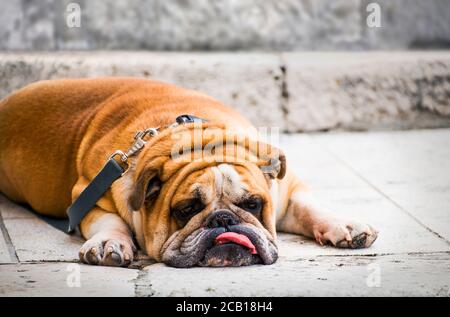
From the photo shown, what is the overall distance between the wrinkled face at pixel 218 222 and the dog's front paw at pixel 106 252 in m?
0.16

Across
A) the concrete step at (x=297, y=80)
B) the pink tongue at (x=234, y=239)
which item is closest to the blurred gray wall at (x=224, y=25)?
A: the concrete step at (x=297, y=80)

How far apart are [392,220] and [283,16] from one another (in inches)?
99.5

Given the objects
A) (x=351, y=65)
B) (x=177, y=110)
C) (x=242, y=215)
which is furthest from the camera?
(x=351, y=65)

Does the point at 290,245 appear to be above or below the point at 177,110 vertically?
below

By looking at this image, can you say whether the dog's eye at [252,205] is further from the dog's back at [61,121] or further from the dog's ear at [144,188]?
the dog's back at [61,121]

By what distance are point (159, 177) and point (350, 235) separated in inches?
33.4

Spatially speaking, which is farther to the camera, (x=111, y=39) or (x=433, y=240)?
(x=111, y=39)

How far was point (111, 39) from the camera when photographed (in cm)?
638

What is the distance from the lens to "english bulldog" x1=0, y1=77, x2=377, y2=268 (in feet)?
11.9

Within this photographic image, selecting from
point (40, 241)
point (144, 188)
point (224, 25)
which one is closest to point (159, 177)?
point (144, 188)

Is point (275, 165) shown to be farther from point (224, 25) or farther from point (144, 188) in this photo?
point (224, 25)

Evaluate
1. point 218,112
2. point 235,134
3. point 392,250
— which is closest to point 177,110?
point 218,112
